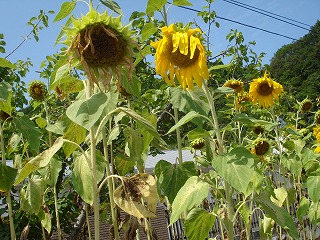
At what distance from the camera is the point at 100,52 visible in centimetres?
99

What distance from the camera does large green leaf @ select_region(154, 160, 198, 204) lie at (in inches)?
54.6

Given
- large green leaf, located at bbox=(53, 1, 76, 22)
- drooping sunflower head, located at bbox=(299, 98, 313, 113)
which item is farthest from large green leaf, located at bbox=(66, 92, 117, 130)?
drooping sunflower head, located at bbox=(299, 98, 313, 113)

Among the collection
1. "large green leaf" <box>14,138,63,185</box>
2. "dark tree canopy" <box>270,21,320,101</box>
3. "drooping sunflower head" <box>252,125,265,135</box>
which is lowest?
"large green leaf" <box>14,138,63,185</box>

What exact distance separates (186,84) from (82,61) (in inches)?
22.2

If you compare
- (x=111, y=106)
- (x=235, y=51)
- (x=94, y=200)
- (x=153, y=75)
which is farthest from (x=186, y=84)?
(x=235, y=51)

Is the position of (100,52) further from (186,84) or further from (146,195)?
(186,84)

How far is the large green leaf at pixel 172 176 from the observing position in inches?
54.6

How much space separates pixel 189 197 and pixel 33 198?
75cm

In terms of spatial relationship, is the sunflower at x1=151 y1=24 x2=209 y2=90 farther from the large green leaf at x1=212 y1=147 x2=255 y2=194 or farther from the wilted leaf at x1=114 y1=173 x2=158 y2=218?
the wilted leaf at x1=114 y1=173 x2=158 y2=218

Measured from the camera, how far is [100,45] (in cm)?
98

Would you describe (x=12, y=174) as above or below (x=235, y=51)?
below

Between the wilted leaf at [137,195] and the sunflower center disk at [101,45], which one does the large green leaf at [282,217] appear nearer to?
the wilted leaf at [137,195]

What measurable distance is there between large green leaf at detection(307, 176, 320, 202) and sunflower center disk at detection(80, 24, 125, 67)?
1.36m

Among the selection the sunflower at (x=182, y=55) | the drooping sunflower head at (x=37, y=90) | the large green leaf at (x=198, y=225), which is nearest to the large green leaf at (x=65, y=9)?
the sunflower at (x=182, y=55)
